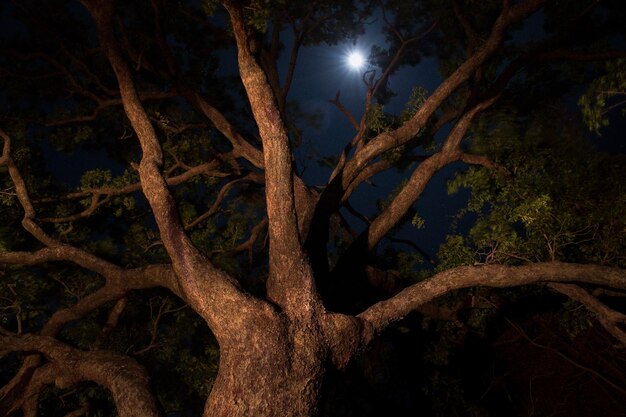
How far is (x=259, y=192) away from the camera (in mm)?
10625

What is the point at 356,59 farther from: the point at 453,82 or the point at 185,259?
the point at 185,259

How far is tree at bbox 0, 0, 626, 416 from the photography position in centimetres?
365

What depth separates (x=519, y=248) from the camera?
4.76m

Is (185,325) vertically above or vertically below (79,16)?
below

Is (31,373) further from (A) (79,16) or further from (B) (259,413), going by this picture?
(A) (79,16)

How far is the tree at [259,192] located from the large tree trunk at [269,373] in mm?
17

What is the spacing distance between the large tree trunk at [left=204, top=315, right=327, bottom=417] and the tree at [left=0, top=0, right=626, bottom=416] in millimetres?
17

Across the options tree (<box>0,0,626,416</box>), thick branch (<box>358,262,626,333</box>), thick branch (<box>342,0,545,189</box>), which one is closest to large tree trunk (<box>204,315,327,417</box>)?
tree (<box>0,0,626,416</box>)

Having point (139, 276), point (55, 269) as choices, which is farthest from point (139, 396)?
point (55, 269)

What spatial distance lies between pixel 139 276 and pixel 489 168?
6100 mm

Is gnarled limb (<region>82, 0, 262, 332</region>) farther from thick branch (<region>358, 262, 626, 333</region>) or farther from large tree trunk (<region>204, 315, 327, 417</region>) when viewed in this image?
thick branch (<region>358, 262, 626, 333</region>)

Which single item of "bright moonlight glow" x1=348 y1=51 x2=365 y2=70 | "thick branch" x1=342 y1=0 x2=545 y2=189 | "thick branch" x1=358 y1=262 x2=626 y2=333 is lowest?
"thick branch" x1=358 y1=262 x2=626 y2=333

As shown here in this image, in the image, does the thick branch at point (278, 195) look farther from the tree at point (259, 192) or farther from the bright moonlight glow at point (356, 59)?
the bright moonlight glow at point (356, 59)

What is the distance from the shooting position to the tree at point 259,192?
3.65 meters
